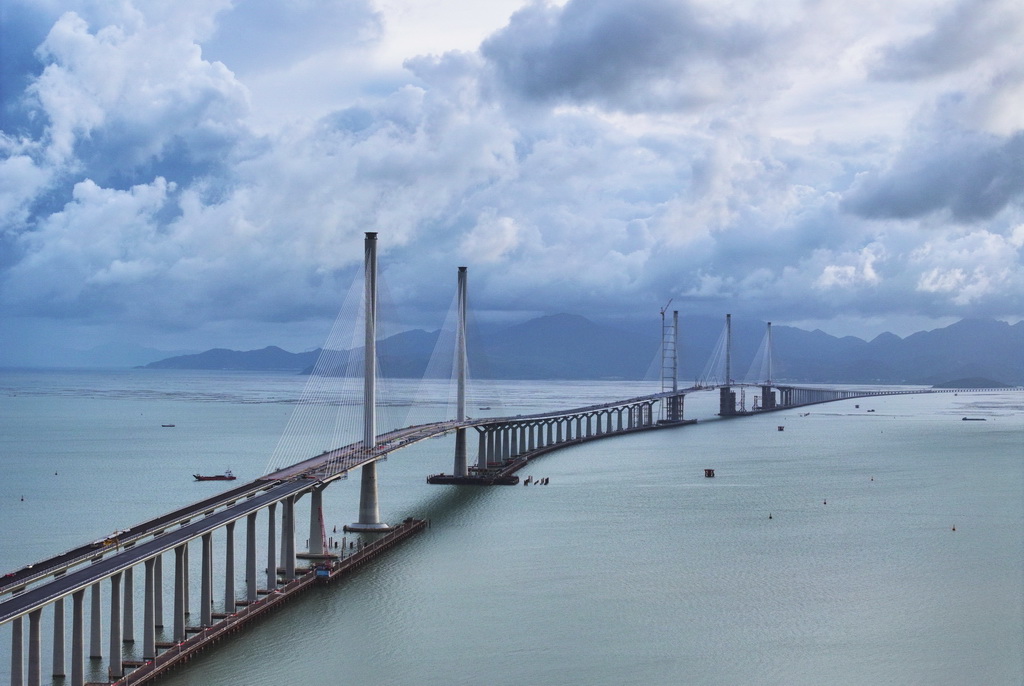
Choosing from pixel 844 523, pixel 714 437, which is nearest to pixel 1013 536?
pixel 844 523

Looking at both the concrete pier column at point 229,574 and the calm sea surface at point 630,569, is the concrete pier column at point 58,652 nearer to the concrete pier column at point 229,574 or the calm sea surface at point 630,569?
the calm sea surface at point 630,569

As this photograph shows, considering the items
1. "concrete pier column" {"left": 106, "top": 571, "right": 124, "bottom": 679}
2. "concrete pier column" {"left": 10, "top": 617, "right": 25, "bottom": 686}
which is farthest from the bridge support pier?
"concrete pier column" {"left": 10, "top": 617, "right": 25, "bottom": 686}

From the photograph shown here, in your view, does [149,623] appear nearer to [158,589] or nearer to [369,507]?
[158,589]

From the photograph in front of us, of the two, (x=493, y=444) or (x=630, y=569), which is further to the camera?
(x=493, y=444)

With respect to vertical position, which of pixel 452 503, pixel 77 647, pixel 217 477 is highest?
pixel 77 647

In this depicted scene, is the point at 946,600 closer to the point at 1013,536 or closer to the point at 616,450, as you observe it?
the point at 1013,536

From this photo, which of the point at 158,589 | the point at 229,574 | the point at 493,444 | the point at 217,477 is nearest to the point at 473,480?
the point at 493,444

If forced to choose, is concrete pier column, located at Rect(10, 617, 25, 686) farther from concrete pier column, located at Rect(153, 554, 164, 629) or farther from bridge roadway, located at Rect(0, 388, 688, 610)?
concrete pier column, located at Rect(153, 554, 164, 629)
